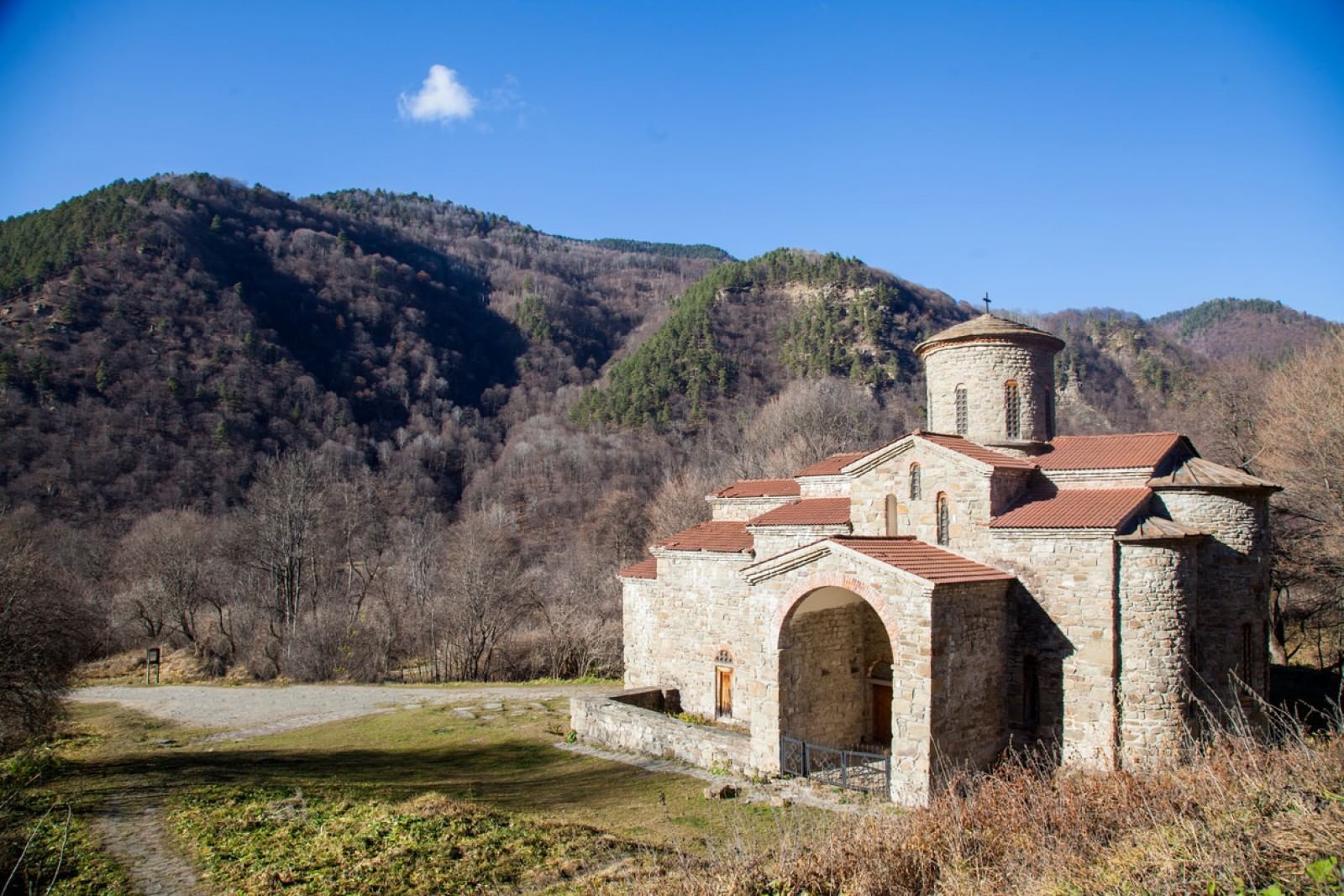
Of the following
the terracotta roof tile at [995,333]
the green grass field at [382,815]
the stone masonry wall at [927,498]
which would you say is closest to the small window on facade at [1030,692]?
the stone masonry wall at [927,498]

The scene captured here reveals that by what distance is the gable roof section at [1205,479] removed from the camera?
44.2 ft

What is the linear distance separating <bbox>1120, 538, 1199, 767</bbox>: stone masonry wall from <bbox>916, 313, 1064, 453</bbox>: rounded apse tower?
167 inches

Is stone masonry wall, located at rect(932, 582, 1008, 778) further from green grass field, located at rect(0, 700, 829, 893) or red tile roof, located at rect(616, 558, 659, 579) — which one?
red tile roof, located at rect(616, 558, 659, 579)

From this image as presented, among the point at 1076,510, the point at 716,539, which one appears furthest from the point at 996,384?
the point at 716,539

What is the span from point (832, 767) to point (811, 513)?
5181mm

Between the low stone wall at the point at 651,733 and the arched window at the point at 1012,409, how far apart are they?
8456 mm

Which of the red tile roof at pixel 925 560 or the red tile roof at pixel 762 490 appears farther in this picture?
the red tile roof at pixel 762 490

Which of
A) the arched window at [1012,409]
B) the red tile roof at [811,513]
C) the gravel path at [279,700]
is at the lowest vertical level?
the gravel path at [279,700]

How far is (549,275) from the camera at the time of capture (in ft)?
357

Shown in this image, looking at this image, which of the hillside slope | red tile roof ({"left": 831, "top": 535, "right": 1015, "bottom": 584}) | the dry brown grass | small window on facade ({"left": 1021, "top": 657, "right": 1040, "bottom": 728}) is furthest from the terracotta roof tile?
the hillside slope

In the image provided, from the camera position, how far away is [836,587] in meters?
13.2

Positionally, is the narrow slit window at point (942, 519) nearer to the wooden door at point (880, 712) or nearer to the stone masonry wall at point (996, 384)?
the stone masonry wall at point (996, 384)

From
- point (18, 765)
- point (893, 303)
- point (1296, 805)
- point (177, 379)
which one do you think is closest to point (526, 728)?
point (18, 765)

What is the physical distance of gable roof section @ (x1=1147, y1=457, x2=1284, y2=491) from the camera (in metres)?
13.5
